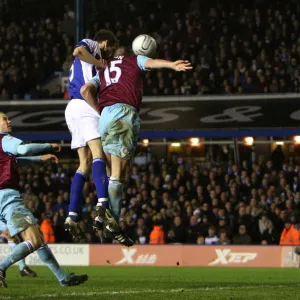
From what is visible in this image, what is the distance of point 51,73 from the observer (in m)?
33.0

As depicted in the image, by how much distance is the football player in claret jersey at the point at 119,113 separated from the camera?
1204 centimetres

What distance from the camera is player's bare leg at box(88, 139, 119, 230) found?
11.8 metres

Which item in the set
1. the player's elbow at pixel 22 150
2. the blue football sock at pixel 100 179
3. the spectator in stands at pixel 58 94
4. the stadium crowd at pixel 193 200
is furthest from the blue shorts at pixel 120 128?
the spectator in stands at pixel 58 94

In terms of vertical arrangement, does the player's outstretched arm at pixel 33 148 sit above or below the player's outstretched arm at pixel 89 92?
below

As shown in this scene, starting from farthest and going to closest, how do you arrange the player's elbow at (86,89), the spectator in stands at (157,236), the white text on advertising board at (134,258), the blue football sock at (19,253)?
the spectator in stands at (157,236), the white text on advertising board at (134,258), the blue football sock at (19,253), the player's elbow at (86,89)

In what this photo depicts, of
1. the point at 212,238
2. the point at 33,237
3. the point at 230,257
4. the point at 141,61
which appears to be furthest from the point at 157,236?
the point at 141,61

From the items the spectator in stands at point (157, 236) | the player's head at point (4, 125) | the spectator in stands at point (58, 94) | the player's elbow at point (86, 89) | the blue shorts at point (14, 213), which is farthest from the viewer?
the spectator in stands at point (58, 94)

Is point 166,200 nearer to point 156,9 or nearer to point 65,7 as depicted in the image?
point 156,9

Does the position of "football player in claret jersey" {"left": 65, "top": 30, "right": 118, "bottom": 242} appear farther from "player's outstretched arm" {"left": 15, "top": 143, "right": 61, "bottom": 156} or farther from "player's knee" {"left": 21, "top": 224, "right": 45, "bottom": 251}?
"player's outstretched arm" {"left": 15, "top": 143, "right": 61, "bottom": 156}

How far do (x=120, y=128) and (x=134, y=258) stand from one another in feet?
40.1

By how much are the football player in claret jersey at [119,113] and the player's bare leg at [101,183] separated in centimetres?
7

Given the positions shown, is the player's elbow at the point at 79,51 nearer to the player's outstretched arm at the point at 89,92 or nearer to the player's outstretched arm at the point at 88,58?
the player's outstretched arm at the point at 88,58

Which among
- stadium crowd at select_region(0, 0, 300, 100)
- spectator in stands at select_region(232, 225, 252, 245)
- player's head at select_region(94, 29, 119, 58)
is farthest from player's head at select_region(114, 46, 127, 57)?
stadium crowd at select_region(0, 0, 300, 100)

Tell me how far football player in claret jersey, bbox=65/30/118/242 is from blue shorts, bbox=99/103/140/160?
40 centimetres
